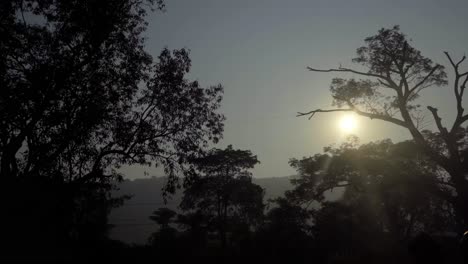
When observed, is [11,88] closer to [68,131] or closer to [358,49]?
[68,131]

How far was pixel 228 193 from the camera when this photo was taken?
1540 inches

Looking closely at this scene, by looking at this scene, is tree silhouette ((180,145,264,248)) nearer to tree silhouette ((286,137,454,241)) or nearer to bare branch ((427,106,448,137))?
tree silhouette ((286,137,454,241))

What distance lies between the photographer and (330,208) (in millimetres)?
32094

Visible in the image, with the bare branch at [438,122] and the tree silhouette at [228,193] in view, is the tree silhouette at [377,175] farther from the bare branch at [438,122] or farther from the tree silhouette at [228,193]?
the tree silhouette at [228,193]

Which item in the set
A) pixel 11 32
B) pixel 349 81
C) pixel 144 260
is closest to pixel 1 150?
pixel 11 32

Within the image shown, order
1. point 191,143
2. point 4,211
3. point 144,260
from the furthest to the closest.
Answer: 1. point 191,143
2. point 144,260
3. point 4,211

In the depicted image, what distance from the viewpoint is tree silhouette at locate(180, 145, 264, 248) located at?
3916cm

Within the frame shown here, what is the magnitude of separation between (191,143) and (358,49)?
14.6m

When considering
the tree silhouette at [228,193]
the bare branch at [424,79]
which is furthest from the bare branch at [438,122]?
the tree silhouette at [228,193]

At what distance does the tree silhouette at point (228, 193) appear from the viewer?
39156mm

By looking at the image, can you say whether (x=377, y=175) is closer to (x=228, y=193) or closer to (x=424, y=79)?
(x=424, y=79)

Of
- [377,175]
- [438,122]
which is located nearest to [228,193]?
[377,175]

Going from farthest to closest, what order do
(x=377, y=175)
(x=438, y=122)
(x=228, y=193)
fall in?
(x=228, y=193) < (x=377, y=175) < (x=438, y=122)

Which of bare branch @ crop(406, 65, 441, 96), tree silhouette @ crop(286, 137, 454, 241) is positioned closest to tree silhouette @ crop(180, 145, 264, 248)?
tree silhouette @ crop(286, 137, 454, 241)
